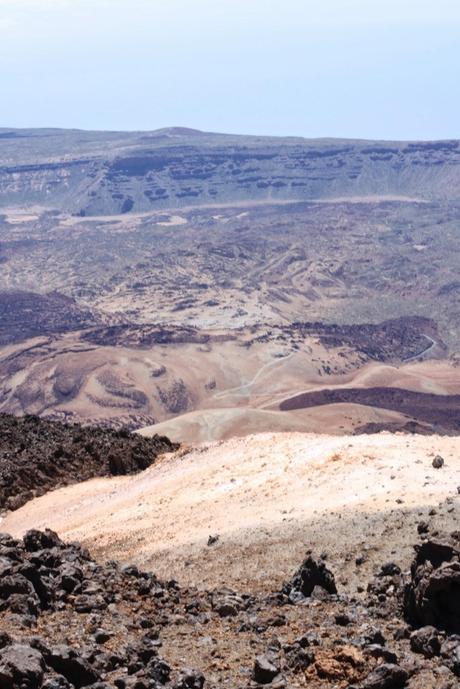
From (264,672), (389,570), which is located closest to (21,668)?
(264,672)

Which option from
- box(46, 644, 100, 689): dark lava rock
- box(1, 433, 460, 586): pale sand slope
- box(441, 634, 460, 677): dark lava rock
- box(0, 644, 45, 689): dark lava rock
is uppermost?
box(0, 644, 45, 689): dark lava rock

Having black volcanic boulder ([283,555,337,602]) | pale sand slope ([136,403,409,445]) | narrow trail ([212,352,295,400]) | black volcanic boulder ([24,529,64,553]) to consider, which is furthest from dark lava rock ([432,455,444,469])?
narrow trail ([212,352,295,400])

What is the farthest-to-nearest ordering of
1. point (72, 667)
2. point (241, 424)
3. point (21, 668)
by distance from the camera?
point (241, 424) < point (72, 667) < point (21, 668)

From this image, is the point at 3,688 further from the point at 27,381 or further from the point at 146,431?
the point at 27,381

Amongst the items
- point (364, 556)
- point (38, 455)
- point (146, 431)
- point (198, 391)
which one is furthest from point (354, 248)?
point (364, 556)

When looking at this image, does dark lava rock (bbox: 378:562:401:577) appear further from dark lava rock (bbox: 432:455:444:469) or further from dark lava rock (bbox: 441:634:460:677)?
dark lava rock (bbox: 432:455:444:469)

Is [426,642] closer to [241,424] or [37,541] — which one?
[37,541]

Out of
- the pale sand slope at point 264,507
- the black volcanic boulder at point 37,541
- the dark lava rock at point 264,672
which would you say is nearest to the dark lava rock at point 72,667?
the dark lava rock at point 264,672
